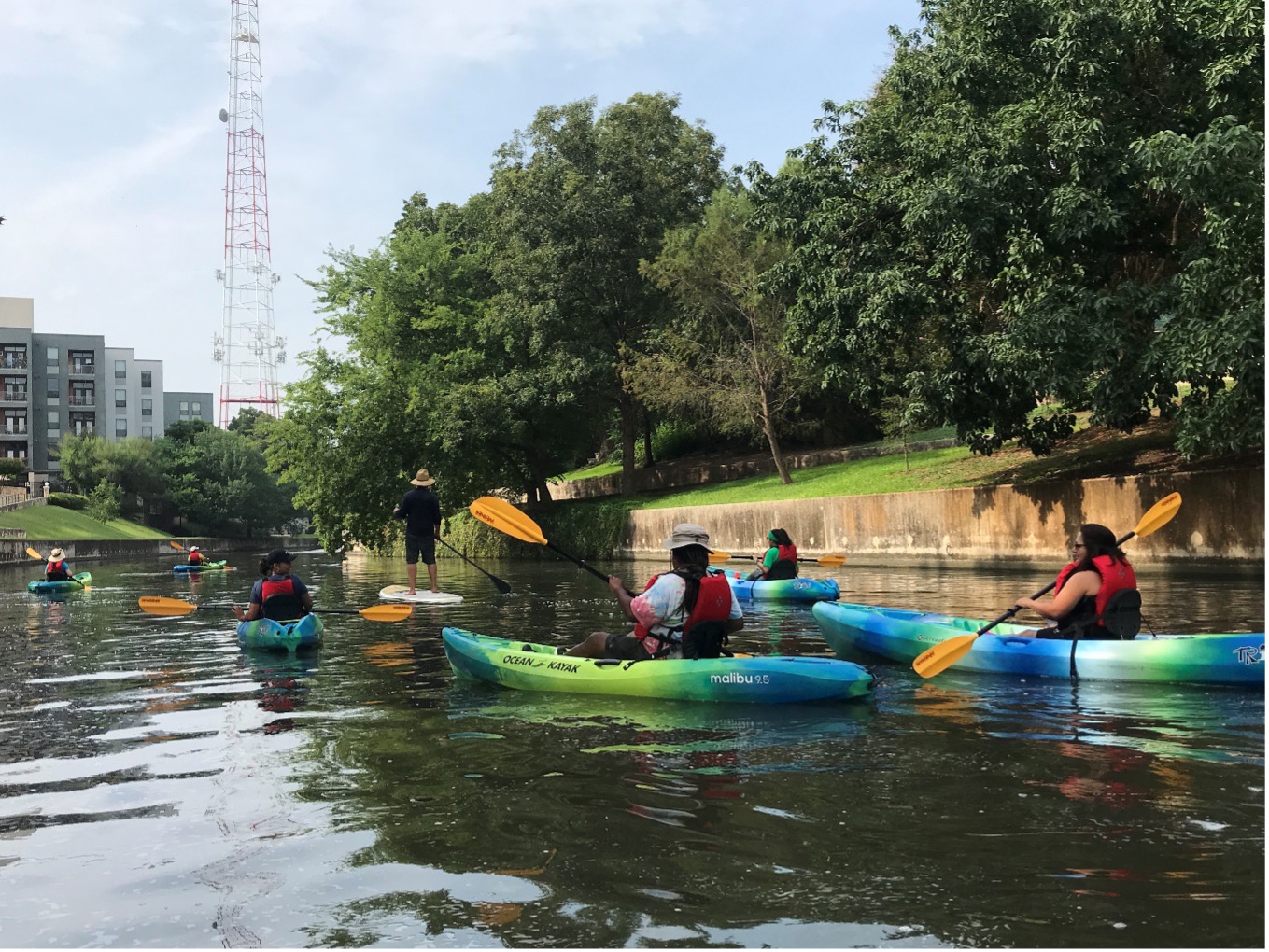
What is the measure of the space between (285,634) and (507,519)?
2.72 meters

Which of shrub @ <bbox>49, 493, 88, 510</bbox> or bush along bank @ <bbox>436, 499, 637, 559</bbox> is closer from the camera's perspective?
bush along bank @ <bbox>436, 499, 637, 559</bbox>

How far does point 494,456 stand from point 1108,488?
2502 cm

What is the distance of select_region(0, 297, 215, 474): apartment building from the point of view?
97.6m

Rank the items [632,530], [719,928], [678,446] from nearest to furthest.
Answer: [719,928], [632,530], [678,446]

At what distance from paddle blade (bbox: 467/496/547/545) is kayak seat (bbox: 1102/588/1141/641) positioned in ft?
17.7

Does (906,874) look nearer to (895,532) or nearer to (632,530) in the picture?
(895,532)

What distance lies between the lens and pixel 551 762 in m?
6.93

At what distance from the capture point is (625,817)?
5.66 metres

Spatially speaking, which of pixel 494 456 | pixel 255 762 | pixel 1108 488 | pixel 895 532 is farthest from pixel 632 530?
pixel 255 762

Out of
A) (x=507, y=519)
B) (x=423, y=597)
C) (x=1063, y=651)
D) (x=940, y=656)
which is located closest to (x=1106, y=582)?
(x=1063, y=651)

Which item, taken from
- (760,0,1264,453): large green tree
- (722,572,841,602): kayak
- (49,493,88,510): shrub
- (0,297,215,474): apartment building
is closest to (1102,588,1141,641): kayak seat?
(722,572,841,602): kayak

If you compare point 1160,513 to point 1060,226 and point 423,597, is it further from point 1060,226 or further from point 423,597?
point 423,597

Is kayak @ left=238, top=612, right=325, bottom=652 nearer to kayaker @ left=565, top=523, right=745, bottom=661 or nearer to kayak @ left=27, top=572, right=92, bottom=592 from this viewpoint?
kayaker @ left=565, top=523, right=745, bottom=661

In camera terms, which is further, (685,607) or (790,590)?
(790,590)
